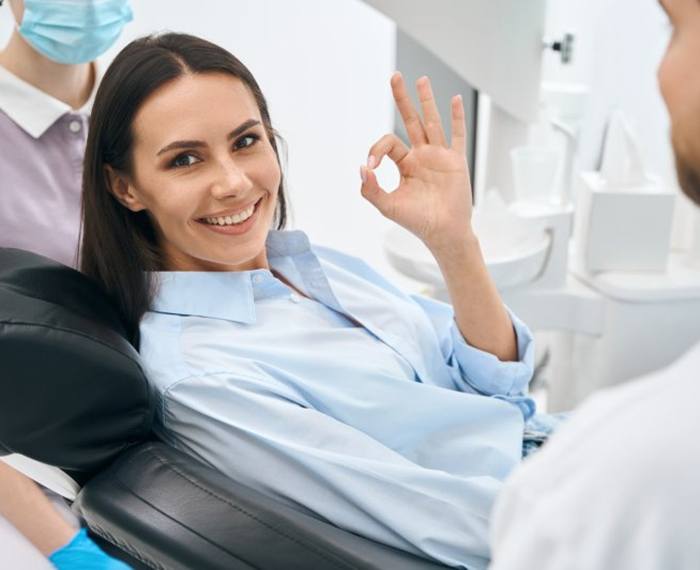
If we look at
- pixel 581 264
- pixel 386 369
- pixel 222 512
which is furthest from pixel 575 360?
pixel 222 512

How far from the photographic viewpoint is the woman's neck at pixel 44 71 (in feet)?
4.82

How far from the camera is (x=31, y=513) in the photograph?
1089mm

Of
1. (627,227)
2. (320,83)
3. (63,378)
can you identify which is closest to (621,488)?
(63,378)

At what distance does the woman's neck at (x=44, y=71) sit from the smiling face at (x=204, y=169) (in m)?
0.39

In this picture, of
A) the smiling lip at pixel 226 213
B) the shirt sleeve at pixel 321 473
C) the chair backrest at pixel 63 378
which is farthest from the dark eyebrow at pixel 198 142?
the shirt sleeve at pixel 321 473

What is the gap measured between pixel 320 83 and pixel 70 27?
145 cm

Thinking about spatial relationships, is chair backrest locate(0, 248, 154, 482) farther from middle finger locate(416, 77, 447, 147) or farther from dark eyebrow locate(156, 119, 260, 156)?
middle finger locate(416, 77, 447, 147)

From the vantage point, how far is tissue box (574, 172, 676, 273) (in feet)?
7.30

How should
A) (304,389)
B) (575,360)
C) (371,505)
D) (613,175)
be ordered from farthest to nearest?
(575,360)
(613,175)
(304,389)
(371,505)

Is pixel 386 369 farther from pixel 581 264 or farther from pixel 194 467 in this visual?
pixel 581 264

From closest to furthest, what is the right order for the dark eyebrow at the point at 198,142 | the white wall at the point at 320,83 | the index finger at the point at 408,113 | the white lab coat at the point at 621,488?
the white lab coat at the point at 621,488
the dark eyebrow at the point at 198,142
the index finger at the point at 408,113
the white wall at the point at 320,83

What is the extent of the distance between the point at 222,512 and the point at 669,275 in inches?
67.9

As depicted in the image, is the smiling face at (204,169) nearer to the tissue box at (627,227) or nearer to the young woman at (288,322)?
the young woman at (288,322)

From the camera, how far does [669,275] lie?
7.43 feet
